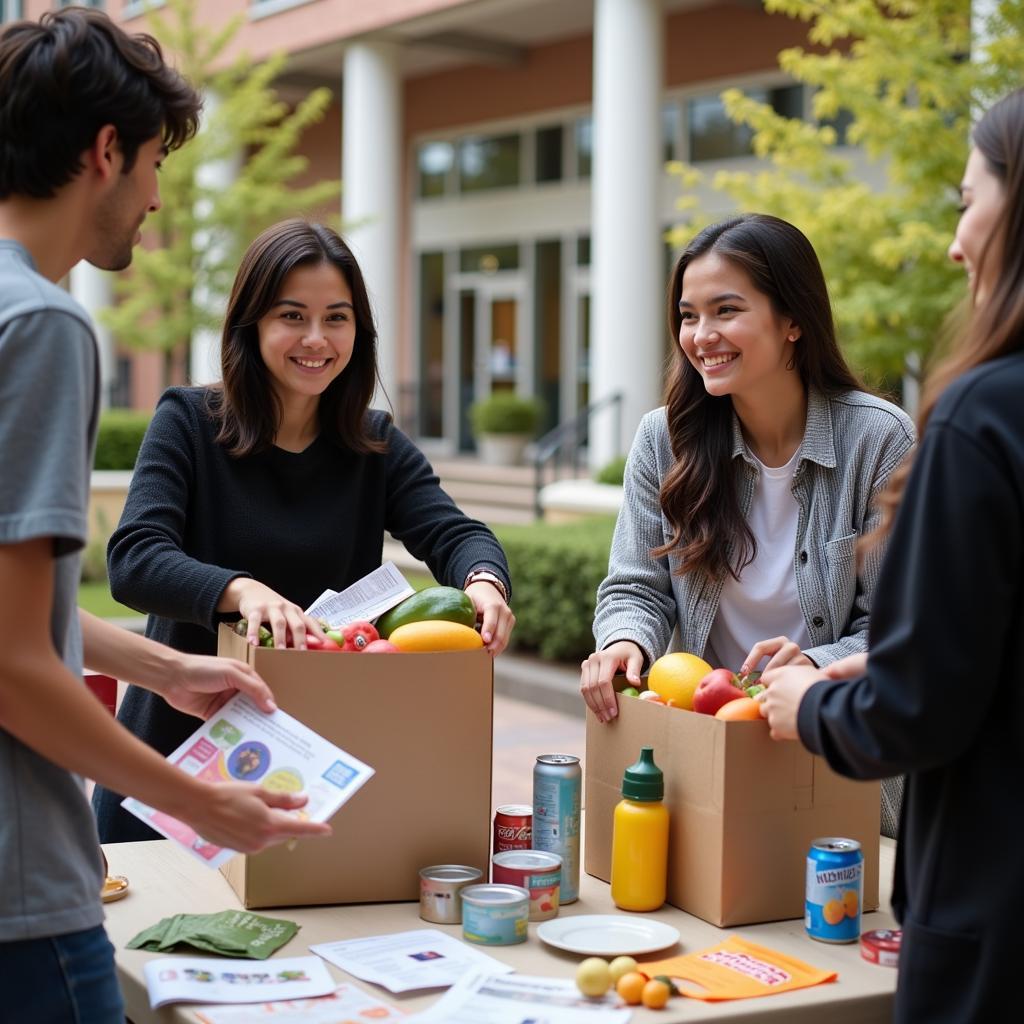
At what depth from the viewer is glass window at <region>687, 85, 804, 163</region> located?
15.9 meters

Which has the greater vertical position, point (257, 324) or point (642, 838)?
point (257, 324)

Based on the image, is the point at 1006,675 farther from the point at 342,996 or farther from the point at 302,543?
the point at 302,543

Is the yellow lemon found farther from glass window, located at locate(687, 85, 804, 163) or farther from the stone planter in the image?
the stone planter

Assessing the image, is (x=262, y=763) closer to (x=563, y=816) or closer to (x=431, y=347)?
(x=563, y=816)

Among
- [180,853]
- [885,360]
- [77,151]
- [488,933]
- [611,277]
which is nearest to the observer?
[77,151]

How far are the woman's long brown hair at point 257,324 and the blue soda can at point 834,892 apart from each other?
4.29 ft

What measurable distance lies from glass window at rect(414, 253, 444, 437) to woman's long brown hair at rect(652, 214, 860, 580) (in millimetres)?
18217

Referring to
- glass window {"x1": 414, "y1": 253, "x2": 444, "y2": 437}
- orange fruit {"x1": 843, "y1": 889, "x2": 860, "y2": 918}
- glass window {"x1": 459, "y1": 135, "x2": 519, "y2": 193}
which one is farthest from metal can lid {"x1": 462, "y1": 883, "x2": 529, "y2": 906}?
glass window {"x1": 414, "y1": 253, "x2": 444, "y2": 437}

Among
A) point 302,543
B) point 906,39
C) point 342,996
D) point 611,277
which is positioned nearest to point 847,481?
point 302,543

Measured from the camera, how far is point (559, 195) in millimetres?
18844

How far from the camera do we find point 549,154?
1906cm

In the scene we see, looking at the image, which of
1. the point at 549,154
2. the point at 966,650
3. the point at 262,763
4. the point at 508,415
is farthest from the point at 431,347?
the point at 966,650

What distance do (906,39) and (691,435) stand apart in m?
5.98

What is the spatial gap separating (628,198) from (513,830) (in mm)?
12143
